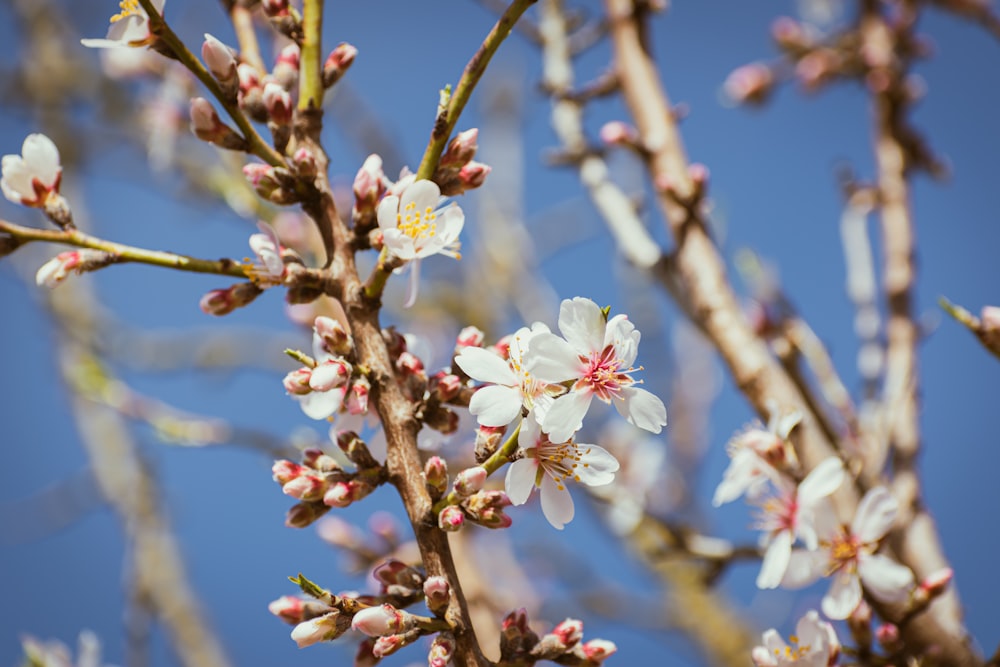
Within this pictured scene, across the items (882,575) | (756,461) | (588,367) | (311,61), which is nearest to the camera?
(588,367)

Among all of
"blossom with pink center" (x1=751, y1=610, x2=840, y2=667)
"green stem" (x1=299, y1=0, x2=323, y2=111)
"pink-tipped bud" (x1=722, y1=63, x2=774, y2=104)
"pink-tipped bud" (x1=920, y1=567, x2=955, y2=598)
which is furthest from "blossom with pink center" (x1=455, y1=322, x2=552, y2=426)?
"pink-tipped bud" (x1=722, y1=63, x2=774, y2=104)

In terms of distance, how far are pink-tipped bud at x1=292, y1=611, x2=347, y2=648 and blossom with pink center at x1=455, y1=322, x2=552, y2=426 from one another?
11.5 inches

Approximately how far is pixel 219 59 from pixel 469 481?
64cm

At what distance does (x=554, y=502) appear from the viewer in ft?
3.28

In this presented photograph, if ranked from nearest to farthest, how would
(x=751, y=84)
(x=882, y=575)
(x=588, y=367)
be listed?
(x=588, y=367) < (x=882, y=575) < (x=751, y=84)

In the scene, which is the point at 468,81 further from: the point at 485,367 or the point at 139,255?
the point at 139,255

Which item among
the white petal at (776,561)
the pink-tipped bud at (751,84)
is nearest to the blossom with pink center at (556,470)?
the white petal at (776,561)

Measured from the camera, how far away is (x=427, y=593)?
35.7 inches

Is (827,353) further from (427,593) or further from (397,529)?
(427,593)

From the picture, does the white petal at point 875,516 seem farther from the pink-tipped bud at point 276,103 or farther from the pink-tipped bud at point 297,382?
the pink-tipped bud at point 276,103

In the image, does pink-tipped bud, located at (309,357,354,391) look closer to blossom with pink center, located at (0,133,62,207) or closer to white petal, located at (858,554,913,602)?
blossom with pink center, located at (0,133,62,207)

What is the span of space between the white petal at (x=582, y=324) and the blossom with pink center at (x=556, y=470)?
0.11 m

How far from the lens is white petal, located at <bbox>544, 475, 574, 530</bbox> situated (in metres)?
0.99

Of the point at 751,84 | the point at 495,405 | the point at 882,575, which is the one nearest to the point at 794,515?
the point at 882,575
